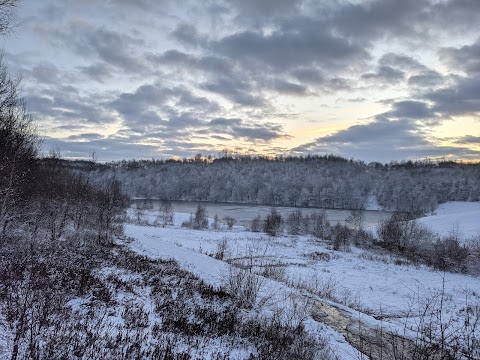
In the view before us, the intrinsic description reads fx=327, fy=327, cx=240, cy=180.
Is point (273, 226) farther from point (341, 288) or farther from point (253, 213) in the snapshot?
point (253, 213)

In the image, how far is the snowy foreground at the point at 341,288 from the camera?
35.6ft

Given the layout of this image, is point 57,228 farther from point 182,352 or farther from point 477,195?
point 477,195

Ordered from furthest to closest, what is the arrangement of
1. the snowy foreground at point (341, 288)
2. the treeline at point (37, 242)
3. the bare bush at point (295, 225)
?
the bare bush at point (295, 225) → the snowy foreground at point (341, 288) → the treeline at point (37, 242)

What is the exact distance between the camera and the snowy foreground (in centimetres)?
1084

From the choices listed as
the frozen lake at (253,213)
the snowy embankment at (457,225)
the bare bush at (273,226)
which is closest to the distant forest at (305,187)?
the frozen lake at (253,213)

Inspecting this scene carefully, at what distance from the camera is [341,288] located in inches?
891

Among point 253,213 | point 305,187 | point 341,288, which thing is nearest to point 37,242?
point 341,288

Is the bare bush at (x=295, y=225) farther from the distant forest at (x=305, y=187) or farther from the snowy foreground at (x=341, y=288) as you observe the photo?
the distant forest at (x=305, y=187)

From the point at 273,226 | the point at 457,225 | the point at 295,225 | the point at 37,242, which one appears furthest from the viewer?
the point at 295,225

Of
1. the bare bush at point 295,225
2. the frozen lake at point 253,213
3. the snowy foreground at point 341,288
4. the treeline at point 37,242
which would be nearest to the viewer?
the treeline at point 37,242

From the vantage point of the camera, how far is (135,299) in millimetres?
10078

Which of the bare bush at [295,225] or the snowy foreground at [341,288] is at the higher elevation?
the snowy foreground at [341,288]

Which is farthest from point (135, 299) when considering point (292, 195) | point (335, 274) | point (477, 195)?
point (477, 195)

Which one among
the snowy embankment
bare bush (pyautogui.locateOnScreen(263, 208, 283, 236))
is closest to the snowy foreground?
bare bush (pyautogui.locateOnScreen(263, 208, 283, 236))
